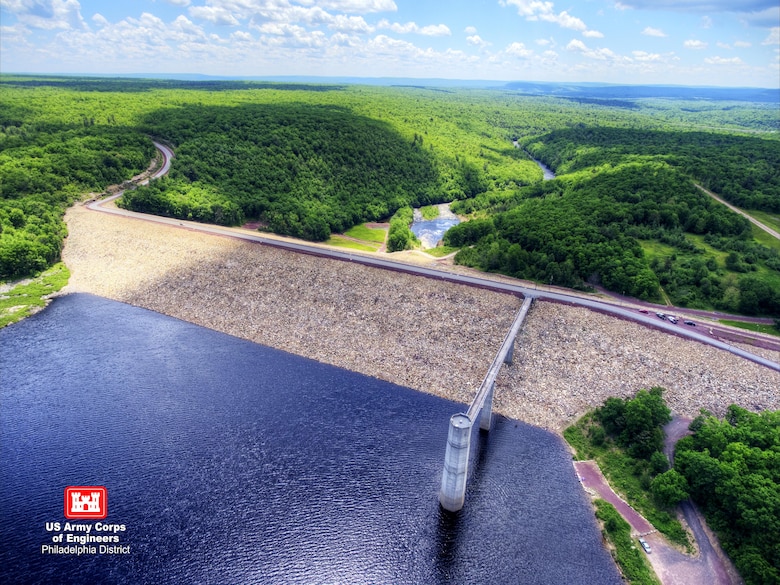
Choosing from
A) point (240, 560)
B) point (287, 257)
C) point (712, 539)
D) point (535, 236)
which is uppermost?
point (535, 236)

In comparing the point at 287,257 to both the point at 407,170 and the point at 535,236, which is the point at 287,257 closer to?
the point at 535,236

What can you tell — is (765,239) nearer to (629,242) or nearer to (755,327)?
(629,242)

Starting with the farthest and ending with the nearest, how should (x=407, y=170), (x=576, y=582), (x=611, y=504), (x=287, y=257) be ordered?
(x=407, y=170) → (x=287, y=257) → (x=611, y=504) → (x=576, y=582)

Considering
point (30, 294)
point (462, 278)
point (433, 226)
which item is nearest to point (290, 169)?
point (433, 226)

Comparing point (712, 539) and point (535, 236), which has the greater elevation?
point (535, 236)

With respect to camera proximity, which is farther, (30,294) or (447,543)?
(30,294)

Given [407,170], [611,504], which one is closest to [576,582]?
[611,504]
